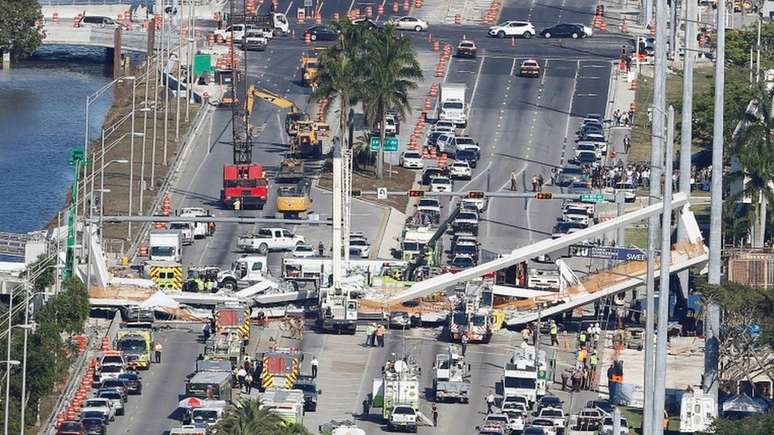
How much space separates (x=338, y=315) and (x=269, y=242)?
79.0 ft

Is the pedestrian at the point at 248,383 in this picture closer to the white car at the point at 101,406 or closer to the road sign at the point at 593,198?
the white car at the point at 101,406

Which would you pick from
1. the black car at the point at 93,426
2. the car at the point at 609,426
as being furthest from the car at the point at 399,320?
the black car at the point at 93,426

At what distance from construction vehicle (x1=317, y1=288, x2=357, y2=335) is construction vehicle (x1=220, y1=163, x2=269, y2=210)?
33.9 metres

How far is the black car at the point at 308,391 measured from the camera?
143375mm

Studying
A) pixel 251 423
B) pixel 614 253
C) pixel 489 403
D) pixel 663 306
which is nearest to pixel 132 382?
pixel 489 403

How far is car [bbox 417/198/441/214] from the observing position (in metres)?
195

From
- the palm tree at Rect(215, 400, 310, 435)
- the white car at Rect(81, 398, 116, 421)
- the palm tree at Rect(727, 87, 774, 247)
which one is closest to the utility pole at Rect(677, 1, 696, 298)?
the palm tree at Rect(727, 87, 774, 247)

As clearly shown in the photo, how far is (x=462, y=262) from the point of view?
588 ft

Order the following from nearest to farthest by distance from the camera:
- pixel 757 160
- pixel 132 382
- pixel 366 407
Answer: pixel 366 407 → pixel 132 382 → pixel 757 160

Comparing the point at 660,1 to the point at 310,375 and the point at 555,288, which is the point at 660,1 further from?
the point at 555,288

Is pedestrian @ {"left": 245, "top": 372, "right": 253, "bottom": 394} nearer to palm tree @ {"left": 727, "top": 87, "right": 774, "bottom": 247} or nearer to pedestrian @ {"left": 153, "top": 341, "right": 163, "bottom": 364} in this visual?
pedestrian @ {"left": 153, "top": 341, "right": 163, "bottom": 364}

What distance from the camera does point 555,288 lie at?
170 meters

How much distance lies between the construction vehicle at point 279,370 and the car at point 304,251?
104 feet

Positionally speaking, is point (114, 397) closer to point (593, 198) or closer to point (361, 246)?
point (593, 198)
